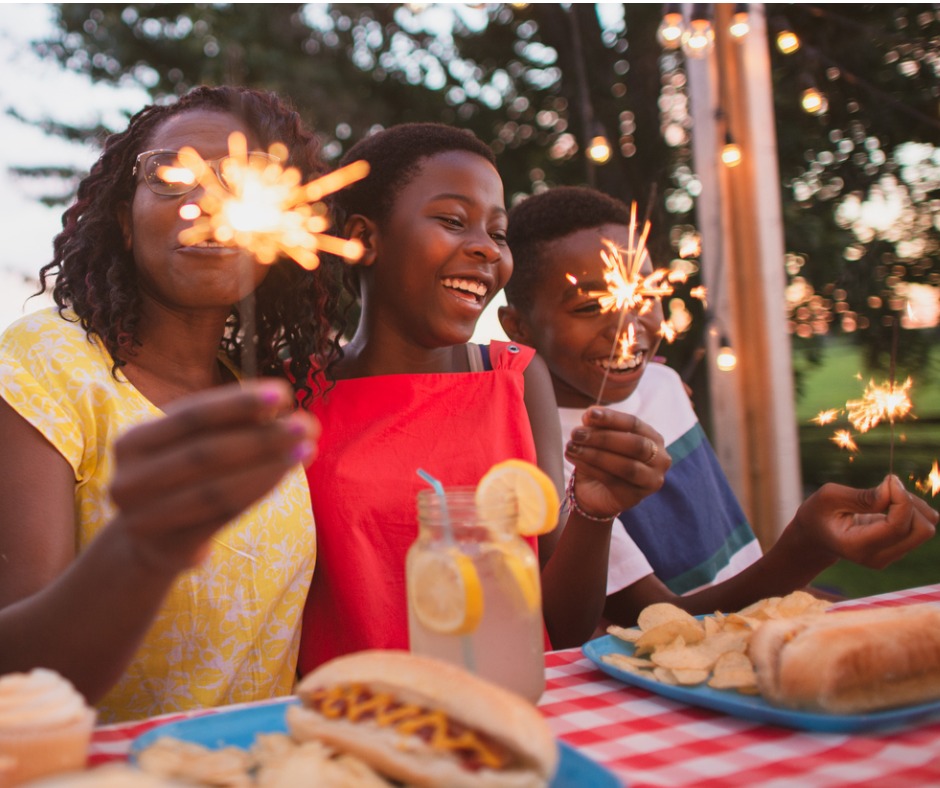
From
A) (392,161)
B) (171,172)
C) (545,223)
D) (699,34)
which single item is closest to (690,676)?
(171,172)

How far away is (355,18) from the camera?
22.9 feet

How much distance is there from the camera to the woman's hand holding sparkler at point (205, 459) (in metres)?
0.98

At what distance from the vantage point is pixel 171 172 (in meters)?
1.88

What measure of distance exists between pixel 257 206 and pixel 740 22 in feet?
11.3

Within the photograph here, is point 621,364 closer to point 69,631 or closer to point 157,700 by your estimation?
point 157,700

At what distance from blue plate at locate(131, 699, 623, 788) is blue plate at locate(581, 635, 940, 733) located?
0.29 m

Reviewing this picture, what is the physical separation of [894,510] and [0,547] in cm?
175

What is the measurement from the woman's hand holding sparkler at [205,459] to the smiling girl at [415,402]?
1.03 metres

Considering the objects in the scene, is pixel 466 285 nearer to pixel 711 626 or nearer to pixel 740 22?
pixel 711 626

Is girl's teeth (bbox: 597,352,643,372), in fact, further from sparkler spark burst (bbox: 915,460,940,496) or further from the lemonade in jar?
the lemonade in jar

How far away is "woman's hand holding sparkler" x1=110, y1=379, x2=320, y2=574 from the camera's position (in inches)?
38.6

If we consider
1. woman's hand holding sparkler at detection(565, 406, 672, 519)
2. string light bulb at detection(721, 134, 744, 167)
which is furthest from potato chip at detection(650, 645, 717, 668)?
string light bulb at detection(721, 134, 744, 167)

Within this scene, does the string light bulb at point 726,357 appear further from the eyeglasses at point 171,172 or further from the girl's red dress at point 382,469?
the eyeglasses at point 171,172

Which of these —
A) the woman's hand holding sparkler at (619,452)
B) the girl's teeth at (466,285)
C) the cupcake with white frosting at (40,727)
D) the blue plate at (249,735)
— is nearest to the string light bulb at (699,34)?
the girl's teeth at (466,285)
